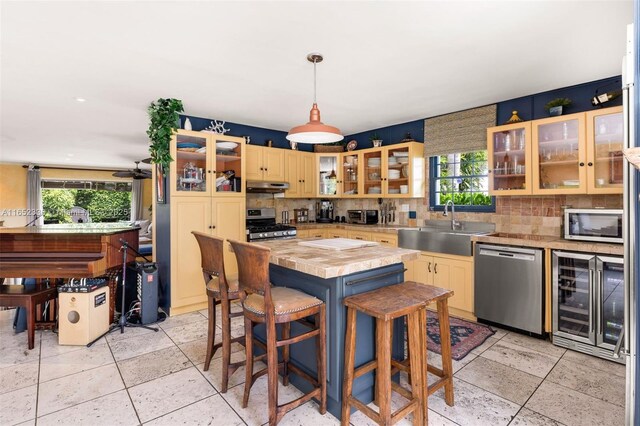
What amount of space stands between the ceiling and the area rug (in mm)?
2300

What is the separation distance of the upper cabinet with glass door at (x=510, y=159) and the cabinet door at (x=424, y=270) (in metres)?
1.05

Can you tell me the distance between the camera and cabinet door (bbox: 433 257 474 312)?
356 cm

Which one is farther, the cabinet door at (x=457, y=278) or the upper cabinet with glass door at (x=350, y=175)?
the upper cabinet with glass door at (x=350, y=175)

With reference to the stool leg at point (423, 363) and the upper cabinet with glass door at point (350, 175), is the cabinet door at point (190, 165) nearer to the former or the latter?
the upper cabinet with glass door at point (350, 175)

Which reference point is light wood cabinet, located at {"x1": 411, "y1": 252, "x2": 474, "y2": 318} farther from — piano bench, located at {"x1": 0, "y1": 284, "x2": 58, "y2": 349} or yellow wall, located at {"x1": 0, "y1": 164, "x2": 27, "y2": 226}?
yellow wall, located at {"x1": 0, "y1": 164, "x2": 27, "y2": 226}

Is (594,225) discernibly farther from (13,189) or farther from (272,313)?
(13,189)

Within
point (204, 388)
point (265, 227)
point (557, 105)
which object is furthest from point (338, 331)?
point (557, 105)

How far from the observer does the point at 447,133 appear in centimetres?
435

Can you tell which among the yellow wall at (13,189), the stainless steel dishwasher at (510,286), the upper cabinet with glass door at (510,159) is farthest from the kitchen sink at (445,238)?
the yellow wall at (13,189)

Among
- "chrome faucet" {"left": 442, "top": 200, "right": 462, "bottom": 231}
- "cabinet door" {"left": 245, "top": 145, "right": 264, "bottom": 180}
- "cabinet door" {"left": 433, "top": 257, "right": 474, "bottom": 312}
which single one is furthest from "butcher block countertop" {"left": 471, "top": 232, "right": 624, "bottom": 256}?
"cabinet door" {"left": 245, "top": 145, "right": 264, "bottom": 180}

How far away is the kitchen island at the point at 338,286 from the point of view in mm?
1939

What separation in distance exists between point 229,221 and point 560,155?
3.77 meters

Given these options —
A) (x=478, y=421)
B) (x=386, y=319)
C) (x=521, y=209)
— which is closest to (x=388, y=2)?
(x=386, y=319)

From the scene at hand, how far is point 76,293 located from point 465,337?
3.68 metres
